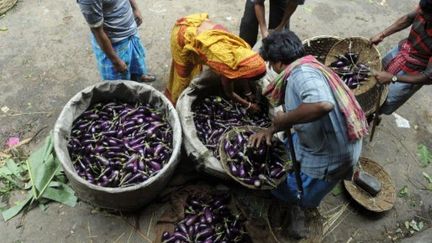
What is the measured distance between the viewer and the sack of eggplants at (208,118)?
142 inches

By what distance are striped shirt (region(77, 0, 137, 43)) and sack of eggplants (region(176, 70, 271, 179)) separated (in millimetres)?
848

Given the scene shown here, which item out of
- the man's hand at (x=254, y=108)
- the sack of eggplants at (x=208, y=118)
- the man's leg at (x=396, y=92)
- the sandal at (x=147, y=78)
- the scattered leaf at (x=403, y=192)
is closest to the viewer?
the sack of eggplants at (x=208, y=118)

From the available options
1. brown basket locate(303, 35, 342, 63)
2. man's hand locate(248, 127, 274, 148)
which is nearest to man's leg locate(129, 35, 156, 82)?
man's hand locate(248, 127, 274, 148)

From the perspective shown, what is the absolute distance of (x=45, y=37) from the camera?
5.58 m

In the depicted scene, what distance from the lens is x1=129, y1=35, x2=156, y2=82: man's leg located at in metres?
4.29

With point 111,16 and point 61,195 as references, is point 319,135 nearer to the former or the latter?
point 111,16

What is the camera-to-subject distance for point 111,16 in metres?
3.79

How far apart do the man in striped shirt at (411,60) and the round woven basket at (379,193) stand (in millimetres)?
732

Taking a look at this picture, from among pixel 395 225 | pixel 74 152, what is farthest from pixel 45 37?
pixel 395 225

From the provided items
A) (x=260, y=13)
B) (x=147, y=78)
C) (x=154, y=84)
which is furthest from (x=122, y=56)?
(x=260, y=13)

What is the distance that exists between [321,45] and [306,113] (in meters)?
2.34

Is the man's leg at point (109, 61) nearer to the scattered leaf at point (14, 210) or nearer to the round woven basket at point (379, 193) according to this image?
the scattered leaf at point (14, 210)

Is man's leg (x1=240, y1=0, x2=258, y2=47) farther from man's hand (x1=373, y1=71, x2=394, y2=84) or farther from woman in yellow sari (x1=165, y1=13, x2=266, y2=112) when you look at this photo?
man's hand (x1=373, y1=71, x2=394, y2=84)

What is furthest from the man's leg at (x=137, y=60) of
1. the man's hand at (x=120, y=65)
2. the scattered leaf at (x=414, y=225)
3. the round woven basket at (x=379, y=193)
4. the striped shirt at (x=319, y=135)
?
the scattered leaf at (x=414, y=225)
